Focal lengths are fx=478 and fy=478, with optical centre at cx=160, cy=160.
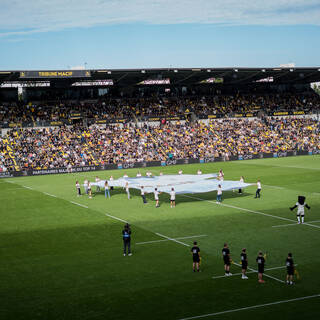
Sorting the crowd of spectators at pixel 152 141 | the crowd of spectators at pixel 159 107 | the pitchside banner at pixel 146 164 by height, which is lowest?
the pitchside banner at pixel 146 164

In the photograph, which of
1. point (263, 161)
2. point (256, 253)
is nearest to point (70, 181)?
point (263, 161)

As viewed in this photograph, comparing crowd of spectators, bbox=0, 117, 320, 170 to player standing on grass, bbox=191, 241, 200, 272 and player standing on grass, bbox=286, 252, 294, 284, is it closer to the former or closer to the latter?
player standing on grass, bbox=191, 241, 200, 272

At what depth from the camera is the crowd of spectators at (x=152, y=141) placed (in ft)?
224

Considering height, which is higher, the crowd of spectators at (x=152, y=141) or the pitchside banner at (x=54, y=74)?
the pitchside banner at (x=54, y=74)

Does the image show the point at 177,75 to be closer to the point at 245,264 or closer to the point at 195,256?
the point at 195,256

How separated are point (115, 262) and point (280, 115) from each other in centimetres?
7330

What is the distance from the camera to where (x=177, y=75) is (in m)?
79.3

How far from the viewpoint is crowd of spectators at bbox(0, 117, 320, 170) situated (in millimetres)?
68188

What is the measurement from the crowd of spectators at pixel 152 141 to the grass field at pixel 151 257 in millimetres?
26564

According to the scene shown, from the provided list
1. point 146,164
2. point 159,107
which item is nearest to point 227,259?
point 146,164

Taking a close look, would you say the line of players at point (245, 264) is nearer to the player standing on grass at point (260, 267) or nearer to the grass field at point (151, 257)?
the player standing on grass at point (260, 267)

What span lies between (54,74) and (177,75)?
20972mm

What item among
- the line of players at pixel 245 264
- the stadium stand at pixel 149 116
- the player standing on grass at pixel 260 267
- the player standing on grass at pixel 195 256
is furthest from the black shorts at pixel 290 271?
the stadium stand at pixel 149 116

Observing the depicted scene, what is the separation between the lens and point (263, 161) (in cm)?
7094
